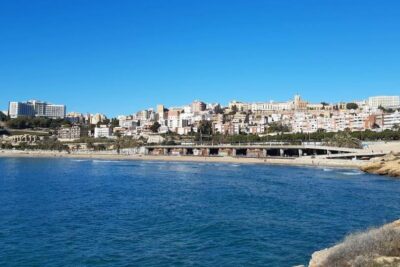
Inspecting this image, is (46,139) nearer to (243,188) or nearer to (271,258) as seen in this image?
(243,188)

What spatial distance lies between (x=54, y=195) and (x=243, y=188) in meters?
15.9

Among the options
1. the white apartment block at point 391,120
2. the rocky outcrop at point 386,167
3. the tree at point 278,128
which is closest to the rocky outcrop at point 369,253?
the rocky outcrop at point 386,167

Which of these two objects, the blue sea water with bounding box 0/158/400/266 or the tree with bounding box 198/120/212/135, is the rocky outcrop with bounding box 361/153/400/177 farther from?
the tree with bounding box 198/120/212/135

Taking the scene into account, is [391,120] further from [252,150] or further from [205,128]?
[205,128]

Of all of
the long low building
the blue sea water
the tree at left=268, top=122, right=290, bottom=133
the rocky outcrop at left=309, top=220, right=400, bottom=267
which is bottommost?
the blue sea water

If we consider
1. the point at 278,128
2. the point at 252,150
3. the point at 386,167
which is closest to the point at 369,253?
the point at 386,167

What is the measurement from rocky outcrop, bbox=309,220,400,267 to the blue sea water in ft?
9.82

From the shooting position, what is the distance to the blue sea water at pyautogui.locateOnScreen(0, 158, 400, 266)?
682 inches

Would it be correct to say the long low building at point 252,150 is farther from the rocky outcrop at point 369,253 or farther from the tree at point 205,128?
the rocky outcrop at point 369,253

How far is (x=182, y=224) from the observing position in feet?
76.1

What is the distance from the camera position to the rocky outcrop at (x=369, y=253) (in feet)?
37.2

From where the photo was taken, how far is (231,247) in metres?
18.6

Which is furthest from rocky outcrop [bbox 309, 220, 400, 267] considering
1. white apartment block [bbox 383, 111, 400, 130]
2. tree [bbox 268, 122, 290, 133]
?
tree [bbox 268, 122, 290, 133]

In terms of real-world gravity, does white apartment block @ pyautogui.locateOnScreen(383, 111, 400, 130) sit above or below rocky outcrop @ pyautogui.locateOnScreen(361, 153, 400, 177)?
above
